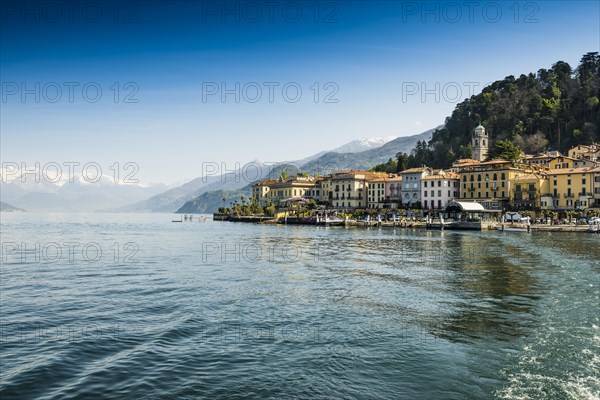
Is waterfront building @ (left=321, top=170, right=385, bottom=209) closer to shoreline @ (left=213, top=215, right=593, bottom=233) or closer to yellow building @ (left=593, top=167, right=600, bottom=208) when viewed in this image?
shoreline @ (left=213, top=215, right=593, bottom=233)

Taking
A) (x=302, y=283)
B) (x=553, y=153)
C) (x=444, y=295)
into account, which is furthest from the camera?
(x=553, y=153)

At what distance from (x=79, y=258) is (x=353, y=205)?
10901 centimetres

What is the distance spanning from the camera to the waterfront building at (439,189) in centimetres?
12150

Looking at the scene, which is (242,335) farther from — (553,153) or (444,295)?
(553,153)

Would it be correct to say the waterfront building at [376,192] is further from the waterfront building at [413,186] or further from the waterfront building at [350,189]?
the waterfront building at [413,186]

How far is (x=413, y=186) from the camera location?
130m

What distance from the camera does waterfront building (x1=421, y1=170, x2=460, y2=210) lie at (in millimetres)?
121500

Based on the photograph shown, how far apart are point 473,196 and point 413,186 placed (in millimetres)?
17439

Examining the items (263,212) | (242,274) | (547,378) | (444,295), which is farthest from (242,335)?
(263,212)

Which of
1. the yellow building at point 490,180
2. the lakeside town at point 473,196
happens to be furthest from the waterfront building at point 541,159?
the yellow building at point 490,180

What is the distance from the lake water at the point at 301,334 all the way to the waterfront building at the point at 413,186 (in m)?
92.2

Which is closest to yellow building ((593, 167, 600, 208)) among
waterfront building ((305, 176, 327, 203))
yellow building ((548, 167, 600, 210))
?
yellow building ((548, 167, 600, 210))

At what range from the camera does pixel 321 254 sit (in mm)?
49281

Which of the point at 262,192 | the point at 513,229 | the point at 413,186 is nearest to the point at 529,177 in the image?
the point at 513,229
